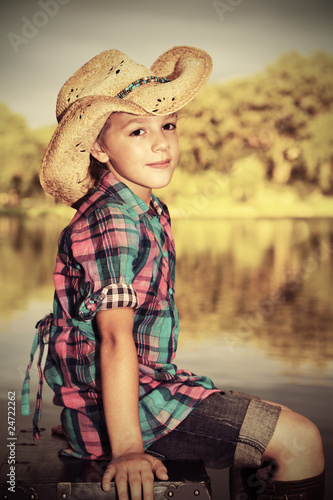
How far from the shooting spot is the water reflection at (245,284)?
348cm

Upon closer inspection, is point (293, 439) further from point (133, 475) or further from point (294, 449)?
point (133, 475)

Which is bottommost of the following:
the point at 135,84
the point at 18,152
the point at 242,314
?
the point at 242,314

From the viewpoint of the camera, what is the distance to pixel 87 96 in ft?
4.10

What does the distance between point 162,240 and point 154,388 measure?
0.28 metres

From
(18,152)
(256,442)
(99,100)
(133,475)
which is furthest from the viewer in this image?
(18,152)

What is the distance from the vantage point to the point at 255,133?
10633 mm

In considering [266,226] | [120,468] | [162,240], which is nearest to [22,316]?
[162,240]

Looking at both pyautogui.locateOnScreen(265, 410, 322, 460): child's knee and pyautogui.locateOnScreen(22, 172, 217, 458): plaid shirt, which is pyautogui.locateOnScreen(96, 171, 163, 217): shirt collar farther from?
pyautogui.locateOnScreen(265, 410, 322, 460): child's knee

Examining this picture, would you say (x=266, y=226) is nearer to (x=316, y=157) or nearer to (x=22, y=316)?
(x=316, y=157)

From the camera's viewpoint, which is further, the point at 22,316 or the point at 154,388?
the point at 22,316

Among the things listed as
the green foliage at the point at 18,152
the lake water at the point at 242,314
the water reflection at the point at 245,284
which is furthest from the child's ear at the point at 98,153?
the green foliage at the point at 18,152

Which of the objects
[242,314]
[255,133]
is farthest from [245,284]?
[255,133]

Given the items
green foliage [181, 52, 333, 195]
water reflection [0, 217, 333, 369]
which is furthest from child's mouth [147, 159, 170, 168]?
green foliage [181, 52, 333, 195]

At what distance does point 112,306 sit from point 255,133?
9.83 metres
